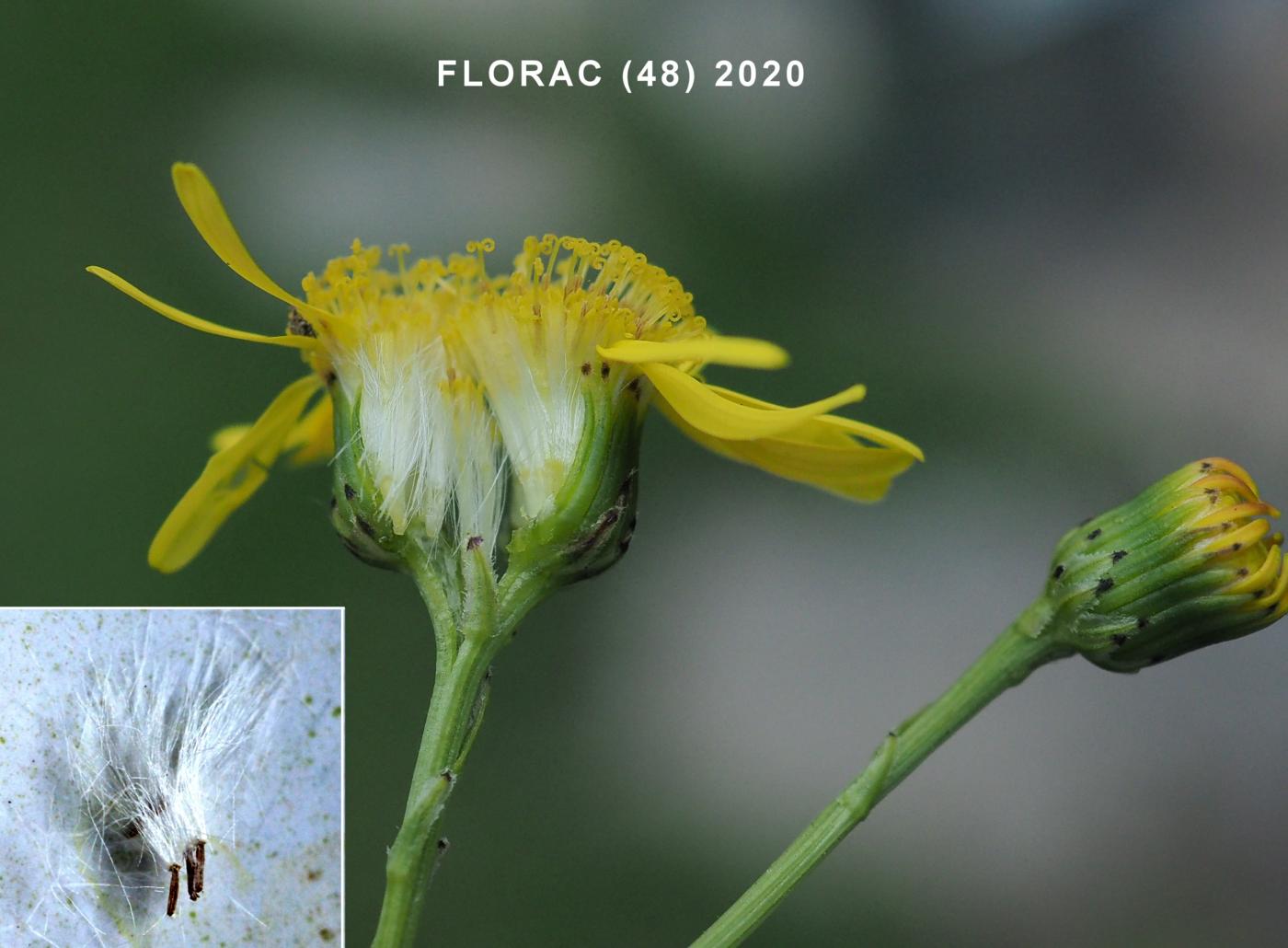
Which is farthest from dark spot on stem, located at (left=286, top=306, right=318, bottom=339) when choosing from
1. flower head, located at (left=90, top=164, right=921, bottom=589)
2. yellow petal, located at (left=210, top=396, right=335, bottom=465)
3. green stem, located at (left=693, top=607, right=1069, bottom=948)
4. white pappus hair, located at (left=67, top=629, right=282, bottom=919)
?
green stem, located at (left=693, top=607, right=1069, bottom=948)

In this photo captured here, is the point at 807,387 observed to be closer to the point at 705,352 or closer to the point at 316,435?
the point at 316,435

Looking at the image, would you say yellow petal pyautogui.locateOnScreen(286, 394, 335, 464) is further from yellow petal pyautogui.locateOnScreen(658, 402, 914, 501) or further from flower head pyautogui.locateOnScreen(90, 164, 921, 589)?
yellow petal pyautogui.locateOnScreen(658, 402, 914, 501)

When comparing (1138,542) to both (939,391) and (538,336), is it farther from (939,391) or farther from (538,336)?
(939,391)

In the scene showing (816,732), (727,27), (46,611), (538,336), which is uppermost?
(727,27)

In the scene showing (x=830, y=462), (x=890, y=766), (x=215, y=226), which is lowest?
(x=890, y=766)

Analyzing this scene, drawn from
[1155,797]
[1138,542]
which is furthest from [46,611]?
[1155,797]

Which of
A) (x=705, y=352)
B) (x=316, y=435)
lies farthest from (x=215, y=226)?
(x=705, y=352)
